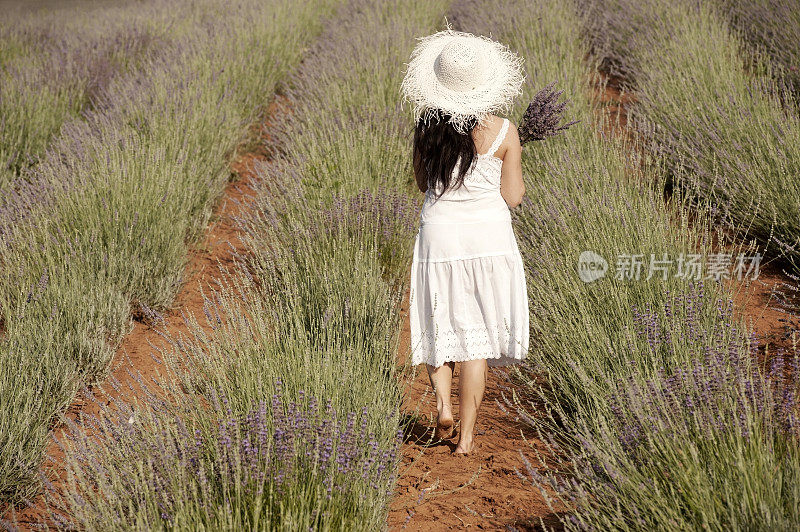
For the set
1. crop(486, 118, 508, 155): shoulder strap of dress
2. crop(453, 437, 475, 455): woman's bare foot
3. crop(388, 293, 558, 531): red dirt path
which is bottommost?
crop(388, 293, 558, 531): red dirt path

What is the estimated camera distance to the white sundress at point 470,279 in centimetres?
297

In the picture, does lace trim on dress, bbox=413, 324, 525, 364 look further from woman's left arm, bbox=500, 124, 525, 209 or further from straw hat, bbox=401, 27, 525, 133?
straw hat, bbox=401, 27, 525, 133

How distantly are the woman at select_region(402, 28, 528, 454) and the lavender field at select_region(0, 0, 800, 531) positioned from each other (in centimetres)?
21

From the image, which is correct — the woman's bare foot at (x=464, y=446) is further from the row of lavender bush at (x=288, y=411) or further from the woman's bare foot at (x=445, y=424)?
the row of lavender bush at (x=288, y=411)

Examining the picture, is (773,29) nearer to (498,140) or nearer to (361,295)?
(498,140)

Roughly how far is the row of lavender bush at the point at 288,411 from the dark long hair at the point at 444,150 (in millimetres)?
672

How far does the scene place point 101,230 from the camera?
445cm

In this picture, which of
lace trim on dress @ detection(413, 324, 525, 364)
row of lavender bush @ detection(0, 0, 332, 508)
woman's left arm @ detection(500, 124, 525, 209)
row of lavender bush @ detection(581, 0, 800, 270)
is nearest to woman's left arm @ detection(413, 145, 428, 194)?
woman's left arm @ detection(500, 124, 525, 209)

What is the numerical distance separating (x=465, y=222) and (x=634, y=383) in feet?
2.97

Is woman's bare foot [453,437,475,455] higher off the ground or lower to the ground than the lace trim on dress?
lower

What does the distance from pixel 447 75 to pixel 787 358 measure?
1.96 meters

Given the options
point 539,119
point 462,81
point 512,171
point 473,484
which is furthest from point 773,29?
point 473,484

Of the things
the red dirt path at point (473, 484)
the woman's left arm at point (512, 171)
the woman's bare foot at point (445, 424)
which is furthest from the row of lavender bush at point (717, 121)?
the woman's bare foot at point (445, 424)

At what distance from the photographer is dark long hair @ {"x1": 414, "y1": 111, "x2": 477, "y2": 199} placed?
287cm
